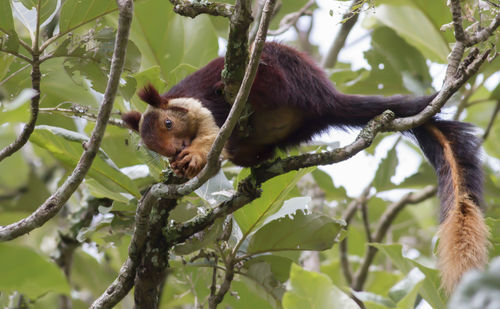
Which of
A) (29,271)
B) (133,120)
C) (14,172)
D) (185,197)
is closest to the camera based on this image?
(29,271)

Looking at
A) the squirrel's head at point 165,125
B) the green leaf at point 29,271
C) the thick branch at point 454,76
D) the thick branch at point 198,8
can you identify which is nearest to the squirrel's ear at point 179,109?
the squirrel's head at point 165,125

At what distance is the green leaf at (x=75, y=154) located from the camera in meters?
2.94

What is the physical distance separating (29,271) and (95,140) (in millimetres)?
512

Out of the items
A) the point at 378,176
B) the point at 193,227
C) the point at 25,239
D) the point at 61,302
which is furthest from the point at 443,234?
the point at 25,239

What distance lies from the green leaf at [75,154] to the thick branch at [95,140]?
2.09 feet

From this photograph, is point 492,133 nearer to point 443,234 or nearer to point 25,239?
point 443,234

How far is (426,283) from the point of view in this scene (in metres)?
2.67

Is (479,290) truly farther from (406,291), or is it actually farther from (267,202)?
(267,202)

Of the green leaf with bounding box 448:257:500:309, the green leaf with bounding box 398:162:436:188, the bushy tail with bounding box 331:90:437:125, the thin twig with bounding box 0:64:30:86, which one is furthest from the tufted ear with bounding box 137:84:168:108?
the green leaf with bounding box 448:257:500:309

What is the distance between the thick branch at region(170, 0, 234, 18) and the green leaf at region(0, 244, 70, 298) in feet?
3.65

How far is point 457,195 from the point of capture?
299 cm

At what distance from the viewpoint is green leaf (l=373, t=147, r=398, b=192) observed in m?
4.19

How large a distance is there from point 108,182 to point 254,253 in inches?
32.7

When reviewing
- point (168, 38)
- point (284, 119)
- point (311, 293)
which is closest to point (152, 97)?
point (284, 119)
